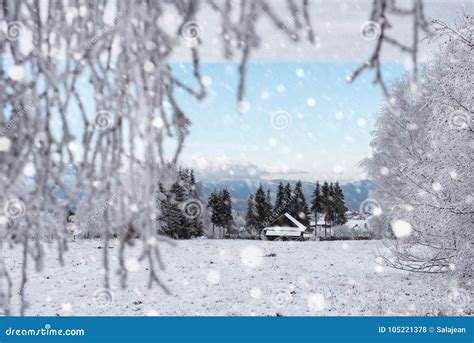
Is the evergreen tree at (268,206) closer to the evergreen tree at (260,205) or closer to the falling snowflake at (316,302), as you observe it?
the evergreen tree at (260,205)

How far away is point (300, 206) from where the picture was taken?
47.0 m

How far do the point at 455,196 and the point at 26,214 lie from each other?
25.7 ft

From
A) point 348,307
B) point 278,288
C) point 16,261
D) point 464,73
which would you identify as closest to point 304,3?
point 464,73

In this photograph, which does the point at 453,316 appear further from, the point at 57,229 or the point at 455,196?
the point at 57,229

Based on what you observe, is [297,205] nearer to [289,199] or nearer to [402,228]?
[289,199]

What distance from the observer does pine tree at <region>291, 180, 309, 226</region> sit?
4416 centimetres

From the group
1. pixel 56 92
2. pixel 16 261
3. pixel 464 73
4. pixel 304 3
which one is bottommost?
pixel 16 261

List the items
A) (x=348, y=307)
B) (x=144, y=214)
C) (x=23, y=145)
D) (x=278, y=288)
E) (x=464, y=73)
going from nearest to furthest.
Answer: (x=144, y=214)
(x=23, y=145)
(x=464, y=73)
(x=348, y=307)
(x=278, y=288)

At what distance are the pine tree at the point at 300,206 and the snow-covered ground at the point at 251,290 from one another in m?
26.5

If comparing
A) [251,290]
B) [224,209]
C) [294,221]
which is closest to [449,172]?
[251,290]

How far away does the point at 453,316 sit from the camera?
323 inches

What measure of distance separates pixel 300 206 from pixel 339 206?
485cm

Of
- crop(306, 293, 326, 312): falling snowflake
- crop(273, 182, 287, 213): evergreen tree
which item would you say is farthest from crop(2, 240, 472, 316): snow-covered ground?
crop(273, 182, 287, 213): evergreen tree

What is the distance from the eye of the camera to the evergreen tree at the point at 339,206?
160 ft
